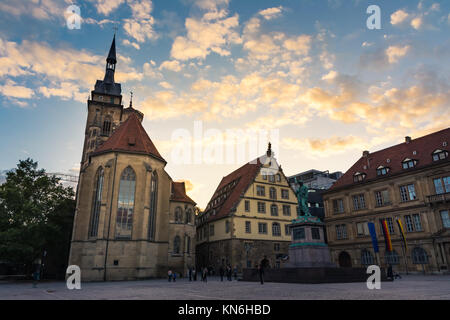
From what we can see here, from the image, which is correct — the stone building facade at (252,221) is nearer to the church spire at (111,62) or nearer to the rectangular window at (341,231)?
the rectangular window at (341,231)

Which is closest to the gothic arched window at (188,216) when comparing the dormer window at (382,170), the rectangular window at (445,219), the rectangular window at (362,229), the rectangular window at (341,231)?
the rectangular window at (341,231)

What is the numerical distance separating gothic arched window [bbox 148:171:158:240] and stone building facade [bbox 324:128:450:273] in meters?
27.1

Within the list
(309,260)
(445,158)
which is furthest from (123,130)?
(445,158)

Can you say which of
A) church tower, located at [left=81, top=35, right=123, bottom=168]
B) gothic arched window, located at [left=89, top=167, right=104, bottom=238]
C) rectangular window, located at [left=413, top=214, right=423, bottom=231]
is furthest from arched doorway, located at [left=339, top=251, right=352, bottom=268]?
church tower, located at [left=81, top=35, right=123, bottom=168]

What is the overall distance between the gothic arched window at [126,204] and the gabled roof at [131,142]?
2.74 metres

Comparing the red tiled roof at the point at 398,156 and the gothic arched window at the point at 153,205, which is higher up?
the red tiled roof at the point at 398,156

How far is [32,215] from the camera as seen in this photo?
34.8 m

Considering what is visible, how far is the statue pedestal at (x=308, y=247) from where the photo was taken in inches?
884

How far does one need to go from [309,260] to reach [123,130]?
27854mm

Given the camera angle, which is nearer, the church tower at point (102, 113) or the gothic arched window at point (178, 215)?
the gothic arched window at point (178, 215)

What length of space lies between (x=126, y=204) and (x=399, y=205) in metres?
33.2

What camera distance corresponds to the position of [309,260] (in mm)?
22297

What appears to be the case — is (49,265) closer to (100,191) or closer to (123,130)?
(100,191)
